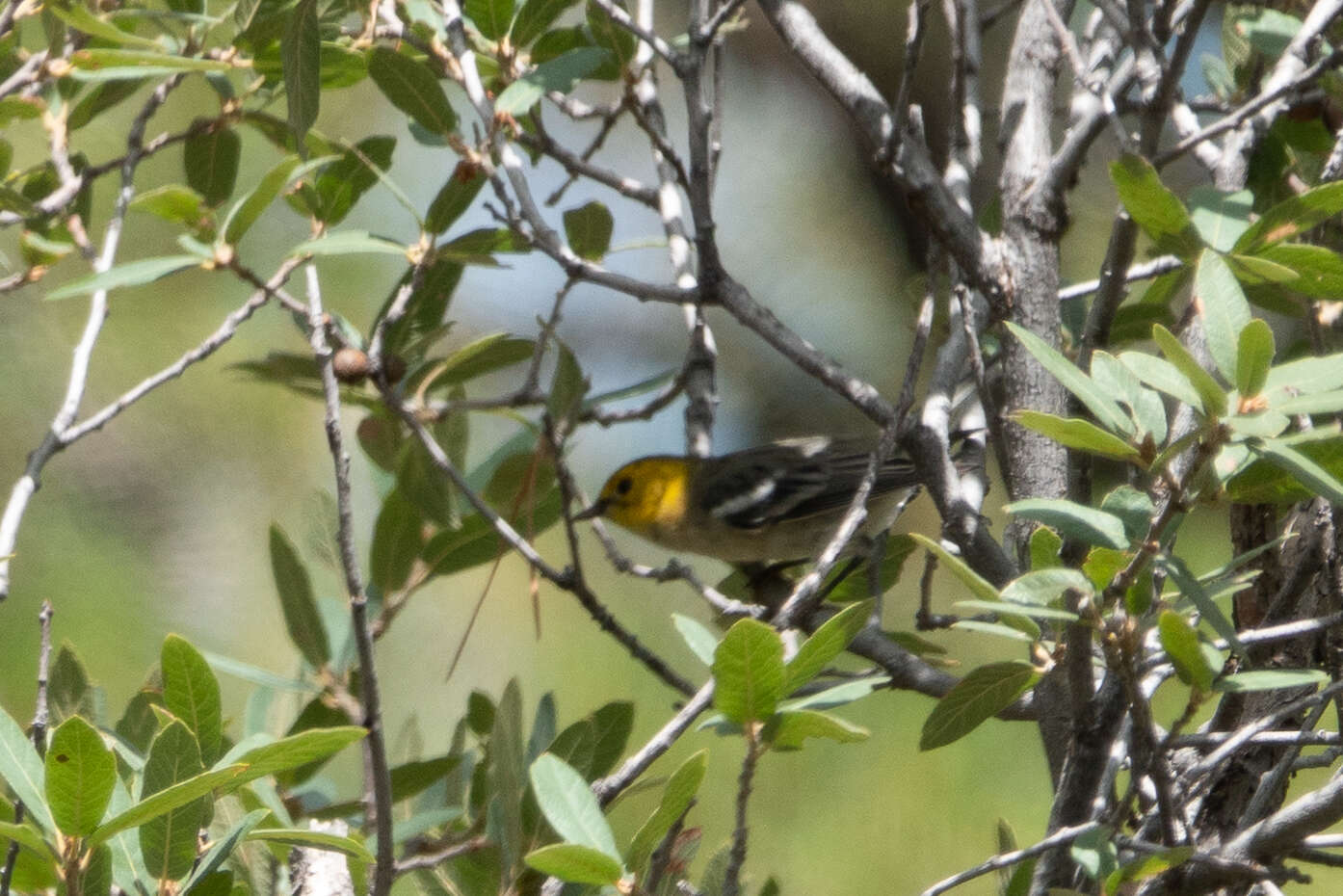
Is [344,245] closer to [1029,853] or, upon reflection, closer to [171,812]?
[171,812]

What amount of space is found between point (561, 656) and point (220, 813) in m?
2.00

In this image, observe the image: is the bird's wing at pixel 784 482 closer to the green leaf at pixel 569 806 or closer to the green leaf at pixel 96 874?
the green leaf at pixel 569 806

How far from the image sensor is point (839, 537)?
1.60 m

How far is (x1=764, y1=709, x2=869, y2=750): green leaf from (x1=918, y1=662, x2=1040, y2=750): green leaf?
0.86 ft

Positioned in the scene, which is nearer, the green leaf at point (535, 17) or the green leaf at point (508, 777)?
the green leaf at point (508, 777)

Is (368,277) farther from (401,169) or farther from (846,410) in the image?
(846,410)

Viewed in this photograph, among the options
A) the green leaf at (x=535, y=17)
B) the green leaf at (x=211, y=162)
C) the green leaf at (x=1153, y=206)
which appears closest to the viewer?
the green leaf at (x=1153, y=206)

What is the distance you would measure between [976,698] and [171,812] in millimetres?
919

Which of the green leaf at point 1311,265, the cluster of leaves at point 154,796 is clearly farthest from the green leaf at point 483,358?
the green leaf at point 1311,265

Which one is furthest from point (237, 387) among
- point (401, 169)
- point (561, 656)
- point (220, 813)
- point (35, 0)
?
point (220, 813)

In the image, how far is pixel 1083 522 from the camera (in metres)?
1.25

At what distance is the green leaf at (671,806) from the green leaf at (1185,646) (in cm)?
46

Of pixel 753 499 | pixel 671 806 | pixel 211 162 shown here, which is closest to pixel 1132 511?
pixel 671 806

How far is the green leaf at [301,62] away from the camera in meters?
1.78
